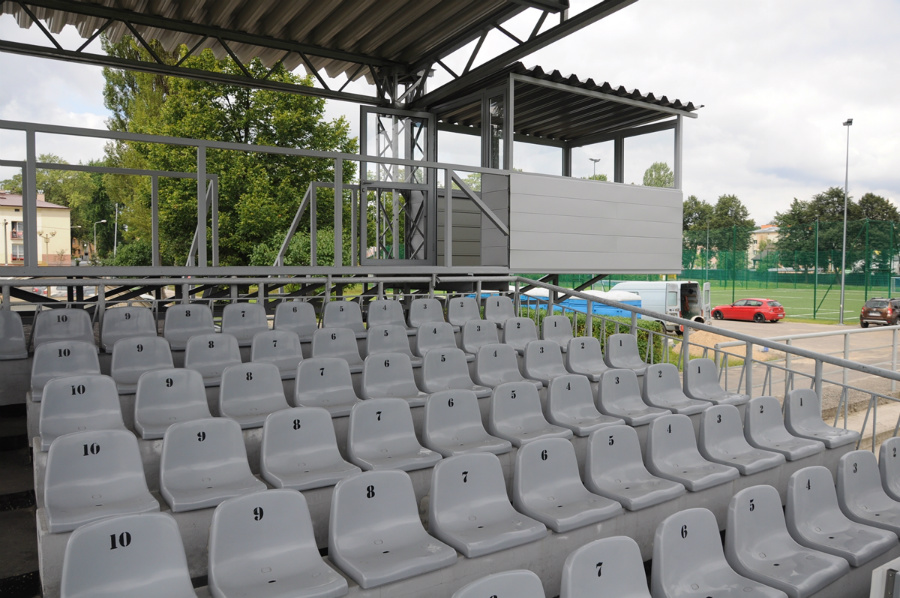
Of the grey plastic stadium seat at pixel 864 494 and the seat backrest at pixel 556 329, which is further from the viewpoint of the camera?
the seat backrest at pixel 556 329

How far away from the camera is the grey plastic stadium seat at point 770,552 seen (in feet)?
9.01

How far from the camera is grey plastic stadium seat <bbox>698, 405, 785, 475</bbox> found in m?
4.06

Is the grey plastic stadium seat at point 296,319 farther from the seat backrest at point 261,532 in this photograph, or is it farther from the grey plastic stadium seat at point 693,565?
the grey plastic stadium seat at point 693,565

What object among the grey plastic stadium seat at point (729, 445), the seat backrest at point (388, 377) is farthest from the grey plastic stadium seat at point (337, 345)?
the grey plastic stadium seat at point (729, 445)

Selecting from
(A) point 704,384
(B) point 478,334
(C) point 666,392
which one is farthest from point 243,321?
(A) point 704,384

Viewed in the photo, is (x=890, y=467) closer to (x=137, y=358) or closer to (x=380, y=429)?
(x=380, y=429)

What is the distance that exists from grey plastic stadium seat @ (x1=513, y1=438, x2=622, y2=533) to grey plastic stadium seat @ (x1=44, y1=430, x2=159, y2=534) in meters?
1.79

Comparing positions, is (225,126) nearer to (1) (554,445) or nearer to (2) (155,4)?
(2) (155,4)

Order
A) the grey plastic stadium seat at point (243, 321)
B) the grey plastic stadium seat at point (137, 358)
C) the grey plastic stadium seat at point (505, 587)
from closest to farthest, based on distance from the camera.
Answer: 1. the grey plastic stadium seat at point (505, 587)
2. the grey plastic stadium seat at point (137, 358)
3. the grey plastic stadium seat at point (243, 321)

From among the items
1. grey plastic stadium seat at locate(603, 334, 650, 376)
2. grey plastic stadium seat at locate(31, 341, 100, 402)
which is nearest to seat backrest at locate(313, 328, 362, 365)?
grey plastic stadium seat at locate(31, 341, 100, 402)

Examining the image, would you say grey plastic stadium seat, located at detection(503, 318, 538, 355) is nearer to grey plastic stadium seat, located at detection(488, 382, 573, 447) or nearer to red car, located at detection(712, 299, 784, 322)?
grey plastic stadium seat, located at detection(488, 382, 573, 447)

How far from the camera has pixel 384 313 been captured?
652 centimetres

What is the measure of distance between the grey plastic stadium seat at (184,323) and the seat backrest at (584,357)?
11.1 feet

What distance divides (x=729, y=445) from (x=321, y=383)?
9.73ft
